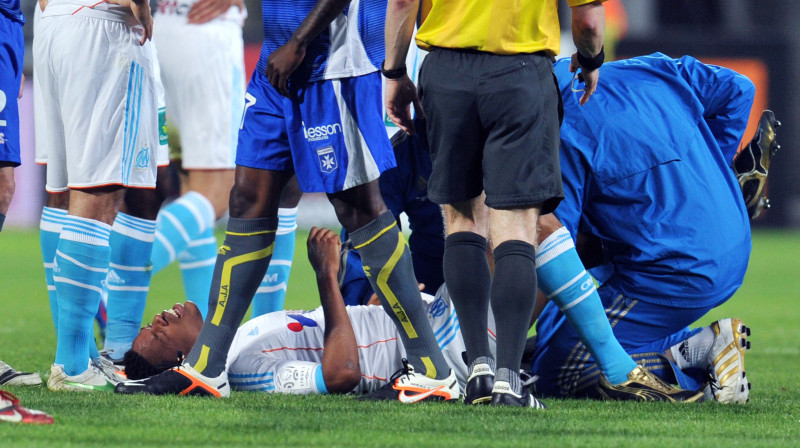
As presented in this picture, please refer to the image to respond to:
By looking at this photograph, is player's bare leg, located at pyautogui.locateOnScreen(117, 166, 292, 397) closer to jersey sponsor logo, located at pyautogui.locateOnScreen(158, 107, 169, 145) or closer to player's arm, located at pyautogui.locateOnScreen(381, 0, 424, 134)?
player's arm, located at pyautogui.locateOnScreen(381, 0, 424, 134)

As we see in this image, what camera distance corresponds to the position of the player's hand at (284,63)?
3611 millimetres

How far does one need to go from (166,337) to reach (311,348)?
571 mm

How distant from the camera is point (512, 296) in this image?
3.29 meters

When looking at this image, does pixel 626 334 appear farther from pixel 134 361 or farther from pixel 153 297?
pixel 153 297

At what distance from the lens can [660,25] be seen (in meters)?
15.3

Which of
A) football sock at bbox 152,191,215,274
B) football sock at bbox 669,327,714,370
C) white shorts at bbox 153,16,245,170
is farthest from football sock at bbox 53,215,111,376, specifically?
football sock at bbox 669,327,714,370

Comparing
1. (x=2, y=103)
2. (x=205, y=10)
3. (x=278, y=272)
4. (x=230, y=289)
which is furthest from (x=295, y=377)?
(x=205, y=10)

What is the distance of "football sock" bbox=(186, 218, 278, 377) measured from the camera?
3734mm

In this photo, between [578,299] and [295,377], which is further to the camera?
[295,377]

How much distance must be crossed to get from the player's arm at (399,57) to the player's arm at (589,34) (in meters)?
0.49

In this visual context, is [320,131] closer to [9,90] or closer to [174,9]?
[9,90]

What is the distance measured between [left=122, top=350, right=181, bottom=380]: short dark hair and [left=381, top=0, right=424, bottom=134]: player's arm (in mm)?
1301

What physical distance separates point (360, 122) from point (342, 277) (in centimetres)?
95

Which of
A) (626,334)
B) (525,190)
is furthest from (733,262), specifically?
(525,190)
